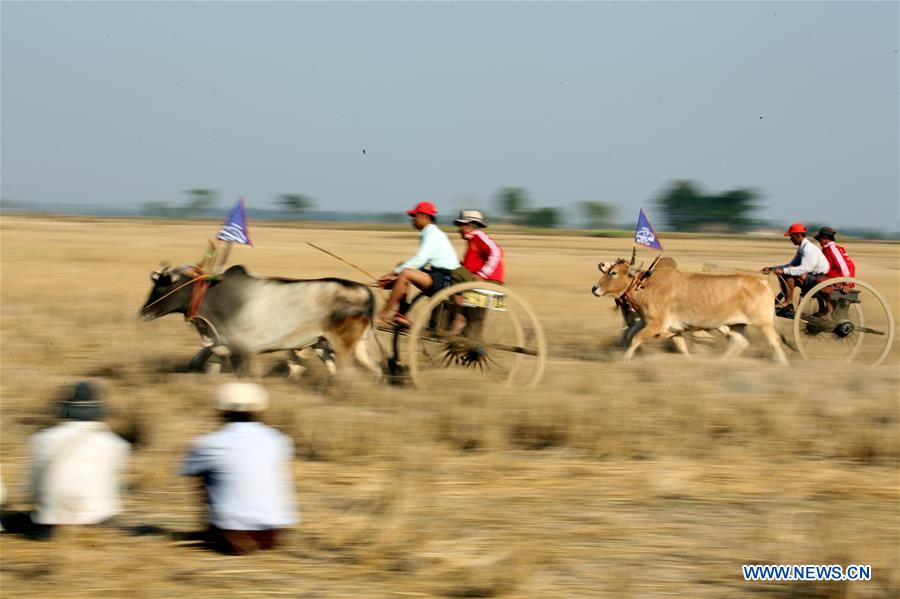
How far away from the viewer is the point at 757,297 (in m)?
14.0

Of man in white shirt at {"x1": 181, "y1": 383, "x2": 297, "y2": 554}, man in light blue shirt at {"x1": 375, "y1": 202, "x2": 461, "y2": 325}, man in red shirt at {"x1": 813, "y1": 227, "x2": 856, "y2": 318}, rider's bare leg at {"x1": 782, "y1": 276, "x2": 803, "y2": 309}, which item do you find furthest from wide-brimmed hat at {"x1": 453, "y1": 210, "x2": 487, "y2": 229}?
man in red shirt at {"x1": 813, "y1": 227, "x2": 856, "y2": 318}

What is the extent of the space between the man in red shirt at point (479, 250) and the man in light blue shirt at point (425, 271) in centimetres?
35

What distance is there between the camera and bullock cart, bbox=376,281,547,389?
1068 centimetres

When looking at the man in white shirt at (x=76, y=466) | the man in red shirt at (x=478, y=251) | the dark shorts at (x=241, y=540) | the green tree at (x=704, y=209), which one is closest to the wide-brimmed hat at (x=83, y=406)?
the man in white shirt at (x=76, y=466)

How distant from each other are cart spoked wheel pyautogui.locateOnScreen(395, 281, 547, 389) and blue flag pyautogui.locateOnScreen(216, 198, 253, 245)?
2.14 m

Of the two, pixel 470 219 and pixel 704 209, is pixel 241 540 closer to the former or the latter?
pixel 470 219

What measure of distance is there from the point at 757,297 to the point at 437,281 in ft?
16.6

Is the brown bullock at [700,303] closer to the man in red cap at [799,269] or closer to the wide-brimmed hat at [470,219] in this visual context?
the man in red cap at [799,269]

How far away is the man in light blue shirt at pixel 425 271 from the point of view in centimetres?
1080

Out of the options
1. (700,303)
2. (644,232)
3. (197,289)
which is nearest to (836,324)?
(700,303)

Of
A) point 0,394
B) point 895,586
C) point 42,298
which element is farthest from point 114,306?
point 895,586

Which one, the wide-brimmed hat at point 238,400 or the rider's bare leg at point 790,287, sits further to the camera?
the rider's bare leg at point 790,287

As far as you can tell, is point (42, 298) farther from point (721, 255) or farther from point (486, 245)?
point (721, 255)

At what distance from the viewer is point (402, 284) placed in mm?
10836
